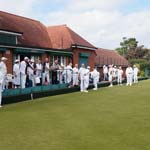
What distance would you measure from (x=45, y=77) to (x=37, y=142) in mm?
15172

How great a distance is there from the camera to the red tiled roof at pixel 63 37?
39938mm

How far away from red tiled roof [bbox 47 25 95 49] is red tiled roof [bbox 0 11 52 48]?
0.87 m

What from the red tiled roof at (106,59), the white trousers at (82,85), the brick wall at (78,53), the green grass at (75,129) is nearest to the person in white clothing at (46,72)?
the white trousers at (82,85)

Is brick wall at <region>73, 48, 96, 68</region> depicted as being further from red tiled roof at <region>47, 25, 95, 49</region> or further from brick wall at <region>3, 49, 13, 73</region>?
brick wall at <region>3, 49, 13, 73</region>

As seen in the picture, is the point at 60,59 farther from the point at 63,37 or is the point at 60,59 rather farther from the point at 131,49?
the point at 131,49

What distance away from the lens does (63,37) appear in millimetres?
41312

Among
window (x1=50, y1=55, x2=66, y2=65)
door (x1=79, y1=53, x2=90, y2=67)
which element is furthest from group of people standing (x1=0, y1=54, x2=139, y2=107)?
door (x1=79, y1=53, x2=90, y2=67)

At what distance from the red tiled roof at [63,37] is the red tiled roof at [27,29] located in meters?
0.87

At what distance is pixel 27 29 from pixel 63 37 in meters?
5.31

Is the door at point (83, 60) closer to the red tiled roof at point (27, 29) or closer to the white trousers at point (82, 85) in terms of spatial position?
the red tiled roof at point (27, 29)

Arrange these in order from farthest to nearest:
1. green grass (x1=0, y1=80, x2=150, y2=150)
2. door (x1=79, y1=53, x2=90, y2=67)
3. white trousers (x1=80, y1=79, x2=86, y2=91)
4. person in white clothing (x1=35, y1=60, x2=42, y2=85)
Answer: door (x1=79, y1=53, x2=90, y2=67)
white trousers (x1=80, y1=79, x2=86, y2=91)
person in white clothing (x1=35, y1=60, x2=42, y2=85)
green grass (x1=0, y1=80, x2=150, y2=150)

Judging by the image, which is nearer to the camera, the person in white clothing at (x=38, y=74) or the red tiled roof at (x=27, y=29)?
the person in white clothing at (x=38, y=74)

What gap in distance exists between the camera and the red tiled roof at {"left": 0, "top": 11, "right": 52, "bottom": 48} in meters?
33.0

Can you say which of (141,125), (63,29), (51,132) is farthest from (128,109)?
(63,29)
